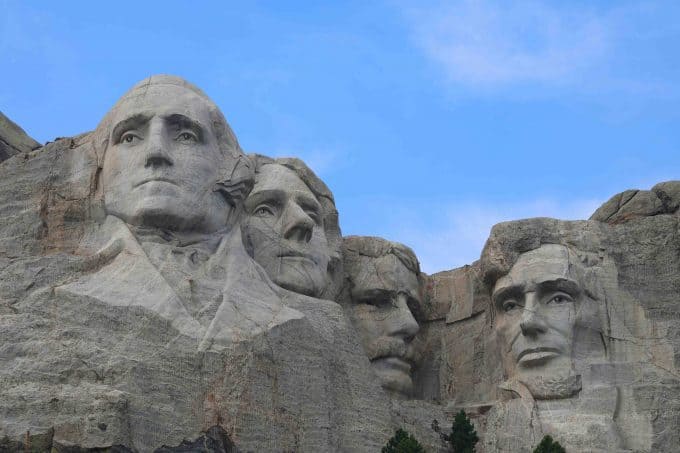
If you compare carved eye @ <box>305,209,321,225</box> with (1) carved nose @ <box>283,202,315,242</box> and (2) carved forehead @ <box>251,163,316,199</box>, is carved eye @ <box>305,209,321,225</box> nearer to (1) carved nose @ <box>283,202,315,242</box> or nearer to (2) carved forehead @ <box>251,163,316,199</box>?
(2) carved forehead @ <box>251,163,316,199</box>

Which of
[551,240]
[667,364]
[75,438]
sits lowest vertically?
[75,438]

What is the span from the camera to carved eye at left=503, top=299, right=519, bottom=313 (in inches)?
839

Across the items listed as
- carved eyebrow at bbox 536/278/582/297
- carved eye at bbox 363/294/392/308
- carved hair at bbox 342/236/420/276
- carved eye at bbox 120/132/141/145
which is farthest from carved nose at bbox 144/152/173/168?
carved eyebrow at bbox 536/278/582/297

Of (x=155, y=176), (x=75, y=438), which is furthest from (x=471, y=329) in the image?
(x=75, y=438)

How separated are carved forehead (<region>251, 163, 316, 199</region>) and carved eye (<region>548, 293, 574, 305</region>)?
2700mm

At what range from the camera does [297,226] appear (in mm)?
21094

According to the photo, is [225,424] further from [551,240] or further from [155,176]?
[551,240]

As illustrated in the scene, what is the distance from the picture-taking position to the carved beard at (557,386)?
20.6 meters

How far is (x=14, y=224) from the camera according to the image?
2022 cm

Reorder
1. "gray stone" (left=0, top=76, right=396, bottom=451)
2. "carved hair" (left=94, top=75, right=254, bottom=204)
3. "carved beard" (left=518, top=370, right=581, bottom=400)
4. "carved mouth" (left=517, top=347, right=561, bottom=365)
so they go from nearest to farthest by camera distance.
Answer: "gray stone" (left=0, top=76, right=396, bottom=451), "carved hair" (left=94, top=75, right=254, bottom=204), "carved beard" (left=518, top=370, right=581, bottom=400), "carved mouth" (left=517, top=347, right=561, bottom=365)

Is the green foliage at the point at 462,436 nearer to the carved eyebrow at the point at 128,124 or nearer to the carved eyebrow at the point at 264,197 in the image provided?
the carved eyebrow at the point at 264,197

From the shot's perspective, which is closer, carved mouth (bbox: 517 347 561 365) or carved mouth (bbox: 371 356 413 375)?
carved mouth (bbox: 517 347 561 365)

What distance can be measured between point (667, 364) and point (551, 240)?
179 cm

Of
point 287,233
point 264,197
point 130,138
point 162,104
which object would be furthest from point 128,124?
point 287,233
